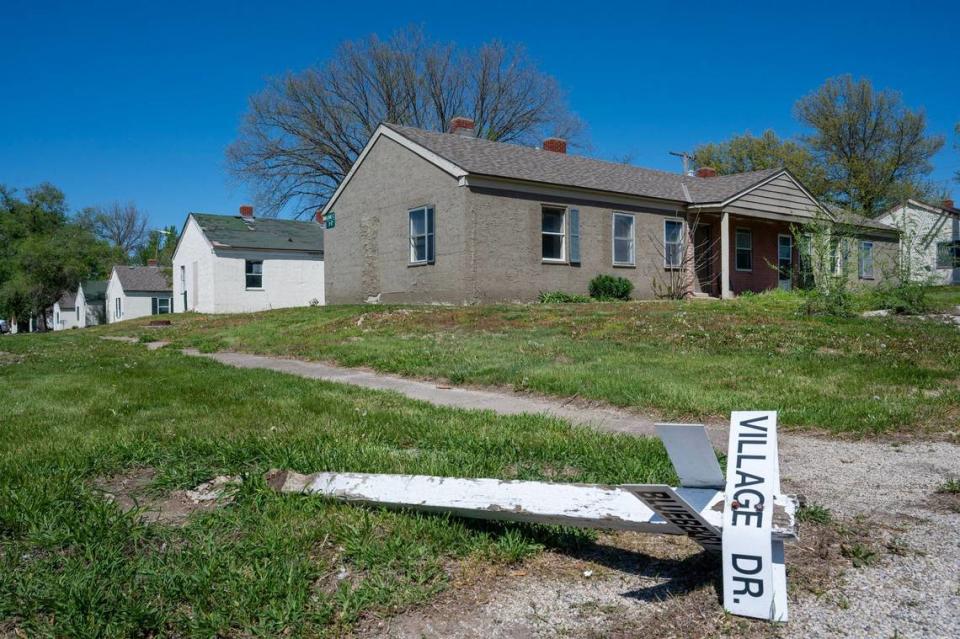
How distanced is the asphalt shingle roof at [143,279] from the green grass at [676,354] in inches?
1436

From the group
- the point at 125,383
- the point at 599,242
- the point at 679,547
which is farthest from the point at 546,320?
the point at 679,547

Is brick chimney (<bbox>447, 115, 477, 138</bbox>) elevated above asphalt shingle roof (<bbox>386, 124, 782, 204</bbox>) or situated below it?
above

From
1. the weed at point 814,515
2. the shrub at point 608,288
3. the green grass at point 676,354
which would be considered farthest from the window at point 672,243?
the weed at point 814,515

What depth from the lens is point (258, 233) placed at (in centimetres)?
3472

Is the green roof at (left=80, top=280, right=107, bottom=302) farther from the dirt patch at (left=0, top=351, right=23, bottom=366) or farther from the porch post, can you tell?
the porch post

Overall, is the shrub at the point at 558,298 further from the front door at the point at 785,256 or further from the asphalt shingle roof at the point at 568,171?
the front door at the point at 785,256

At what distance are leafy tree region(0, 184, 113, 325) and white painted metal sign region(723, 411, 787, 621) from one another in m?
57.1

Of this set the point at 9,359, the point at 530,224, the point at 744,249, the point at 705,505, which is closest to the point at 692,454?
the point at 705,505

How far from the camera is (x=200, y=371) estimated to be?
347 inches

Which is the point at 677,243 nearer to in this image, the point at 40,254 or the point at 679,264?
the point at 679,264

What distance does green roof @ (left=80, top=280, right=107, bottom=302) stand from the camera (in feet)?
176

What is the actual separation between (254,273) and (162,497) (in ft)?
104

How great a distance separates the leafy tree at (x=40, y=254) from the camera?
166ft

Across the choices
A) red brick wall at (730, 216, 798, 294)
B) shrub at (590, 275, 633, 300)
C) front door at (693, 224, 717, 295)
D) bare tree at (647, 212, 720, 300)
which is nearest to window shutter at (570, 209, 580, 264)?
shrub at (590, 275, 633, 300)
